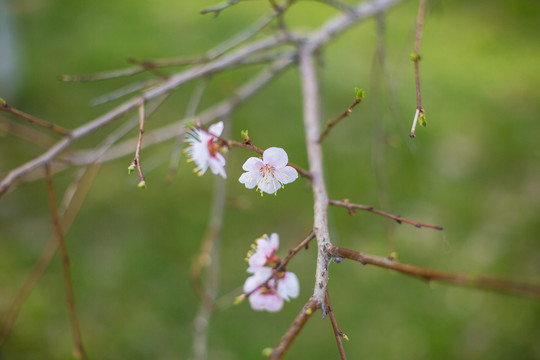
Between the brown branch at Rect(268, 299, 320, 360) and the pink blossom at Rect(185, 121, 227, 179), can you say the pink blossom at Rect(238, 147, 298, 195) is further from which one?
the brown branch at Rect(268, 299, 320, 360)

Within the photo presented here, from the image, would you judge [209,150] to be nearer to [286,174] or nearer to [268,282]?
[286,174]

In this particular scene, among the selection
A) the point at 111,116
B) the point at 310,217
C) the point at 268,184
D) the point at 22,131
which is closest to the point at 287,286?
the point at 268,184

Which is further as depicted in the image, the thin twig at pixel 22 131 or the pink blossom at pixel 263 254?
the thin twig at pixel 22 131

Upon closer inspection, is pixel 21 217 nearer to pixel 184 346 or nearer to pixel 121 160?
pixel 121 160

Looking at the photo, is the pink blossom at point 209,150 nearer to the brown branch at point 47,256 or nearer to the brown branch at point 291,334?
the brown branch at point 291,334

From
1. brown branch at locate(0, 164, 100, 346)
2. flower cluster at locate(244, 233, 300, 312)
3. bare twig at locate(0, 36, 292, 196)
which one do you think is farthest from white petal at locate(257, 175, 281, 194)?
brown branch at locate(0, 164, 100, 346)

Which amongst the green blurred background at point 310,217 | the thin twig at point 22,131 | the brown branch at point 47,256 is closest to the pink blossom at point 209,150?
the brown branch at point 47,256
